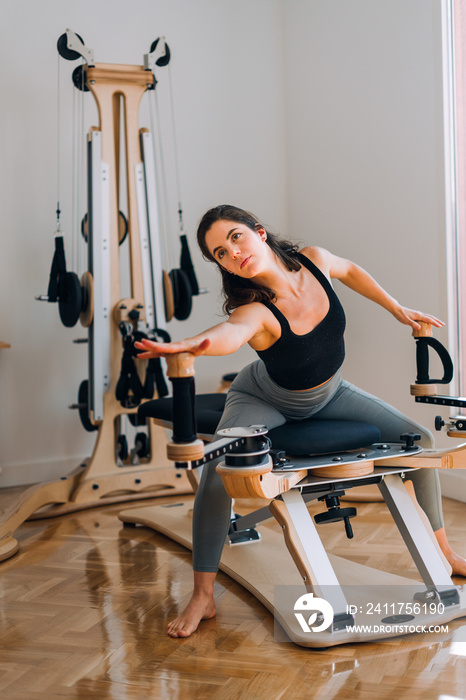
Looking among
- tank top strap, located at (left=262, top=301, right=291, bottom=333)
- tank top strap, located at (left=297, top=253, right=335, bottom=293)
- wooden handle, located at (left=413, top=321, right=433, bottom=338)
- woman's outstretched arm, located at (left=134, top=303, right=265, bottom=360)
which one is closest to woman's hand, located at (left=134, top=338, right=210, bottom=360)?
woman's outstretched arm, located at (left=134, top=303, right=265, bottom=360)

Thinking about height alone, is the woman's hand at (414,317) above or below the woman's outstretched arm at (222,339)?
above

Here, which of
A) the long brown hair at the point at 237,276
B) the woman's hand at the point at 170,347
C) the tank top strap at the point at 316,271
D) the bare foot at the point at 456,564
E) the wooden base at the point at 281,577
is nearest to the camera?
the woman's hand at the point at 170,347

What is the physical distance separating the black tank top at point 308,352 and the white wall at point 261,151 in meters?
1.17

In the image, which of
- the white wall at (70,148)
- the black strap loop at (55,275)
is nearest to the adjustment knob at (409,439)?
the black strap loop at (55,275)

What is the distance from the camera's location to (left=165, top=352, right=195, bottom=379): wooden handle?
124 cm

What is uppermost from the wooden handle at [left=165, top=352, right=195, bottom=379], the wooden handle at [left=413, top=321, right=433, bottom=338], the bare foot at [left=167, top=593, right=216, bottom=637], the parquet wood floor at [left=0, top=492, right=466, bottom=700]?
the wooden handle at [left=413, top=321, right=433, bottom=338]

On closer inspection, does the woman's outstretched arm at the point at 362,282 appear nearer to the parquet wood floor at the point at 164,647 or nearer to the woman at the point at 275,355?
the woman at the point at 275,355

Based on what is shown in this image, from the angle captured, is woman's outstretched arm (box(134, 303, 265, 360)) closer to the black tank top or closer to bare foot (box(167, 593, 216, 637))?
the black tank top

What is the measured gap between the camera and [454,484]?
2.66 metres

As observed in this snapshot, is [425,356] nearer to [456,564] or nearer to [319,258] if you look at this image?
[319,258]

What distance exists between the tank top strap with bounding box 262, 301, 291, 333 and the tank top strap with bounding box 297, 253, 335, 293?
173mm

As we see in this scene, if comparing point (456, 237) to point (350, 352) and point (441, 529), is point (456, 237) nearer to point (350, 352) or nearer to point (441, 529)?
Answer: point (350, 352)

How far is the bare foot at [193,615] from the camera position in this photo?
155 centimetres

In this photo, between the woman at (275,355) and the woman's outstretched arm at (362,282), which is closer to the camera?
the woman at (275,355)
